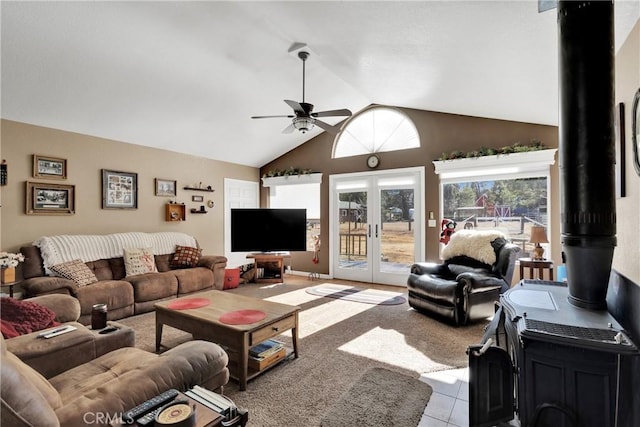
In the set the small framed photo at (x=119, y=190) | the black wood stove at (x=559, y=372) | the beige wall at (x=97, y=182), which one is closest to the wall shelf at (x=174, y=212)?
the beige wall at (x=97, y=182)

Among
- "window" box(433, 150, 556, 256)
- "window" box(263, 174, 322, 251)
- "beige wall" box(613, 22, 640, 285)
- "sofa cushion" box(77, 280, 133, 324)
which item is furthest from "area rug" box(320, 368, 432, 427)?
"window" box(263, 174, 322, 251)

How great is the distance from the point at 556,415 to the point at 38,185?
5489 mm

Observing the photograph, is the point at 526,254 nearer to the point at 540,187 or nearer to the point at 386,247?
the point at 540,187

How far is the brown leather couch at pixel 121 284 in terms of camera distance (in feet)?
11.1

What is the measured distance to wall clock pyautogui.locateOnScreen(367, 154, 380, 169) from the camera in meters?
5.74

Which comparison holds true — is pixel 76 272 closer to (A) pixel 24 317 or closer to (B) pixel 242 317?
(A) pixel 24 317

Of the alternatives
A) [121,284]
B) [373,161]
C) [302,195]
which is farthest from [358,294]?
[121,284]

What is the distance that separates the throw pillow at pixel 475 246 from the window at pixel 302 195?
296cm

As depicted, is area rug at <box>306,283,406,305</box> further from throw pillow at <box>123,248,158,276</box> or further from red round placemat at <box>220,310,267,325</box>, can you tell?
throw pillow at <box>123,248,158,276</box>

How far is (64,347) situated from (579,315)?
2.95 meters

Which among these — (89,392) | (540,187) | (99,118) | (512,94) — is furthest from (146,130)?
(540,187)

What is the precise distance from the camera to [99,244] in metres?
4.22

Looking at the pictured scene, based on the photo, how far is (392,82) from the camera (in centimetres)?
416

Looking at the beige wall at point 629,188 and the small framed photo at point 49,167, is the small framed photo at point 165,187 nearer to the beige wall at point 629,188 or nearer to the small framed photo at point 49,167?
the small framed photo at point 49,167
